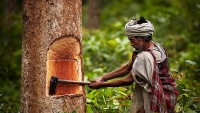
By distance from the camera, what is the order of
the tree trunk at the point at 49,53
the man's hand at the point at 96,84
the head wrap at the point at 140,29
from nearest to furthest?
1. the head wrap at the point at 140,29
2. the tree trunk at the point at 49,53
3. the man's hand at the point at 96,84

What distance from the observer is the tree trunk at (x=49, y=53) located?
169 inches

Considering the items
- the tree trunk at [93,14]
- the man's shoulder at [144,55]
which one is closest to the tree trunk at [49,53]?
the man's shoulder at [144,55]

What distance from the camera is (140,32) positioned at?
4160 mm

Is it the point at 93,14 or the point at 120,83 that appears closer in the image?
the point at 120,83

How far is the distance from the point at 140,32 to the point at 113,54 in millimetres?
5104

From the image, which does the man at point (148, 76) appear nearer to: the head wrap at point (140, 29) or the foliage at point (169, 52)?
the head wrap at point (140, 29)

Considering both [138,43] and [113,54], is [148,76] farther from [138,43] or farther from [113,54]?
[113,54]

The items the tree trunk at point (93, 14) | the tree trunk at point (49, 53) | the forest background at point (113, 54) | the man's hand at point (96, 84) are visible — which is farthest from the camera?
the tree trunk at point (93, 14)

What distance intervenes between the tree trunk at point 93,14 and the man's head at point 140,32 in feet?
35.2

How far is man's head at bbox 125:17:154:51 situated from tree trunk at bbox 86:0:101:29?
1072 cm

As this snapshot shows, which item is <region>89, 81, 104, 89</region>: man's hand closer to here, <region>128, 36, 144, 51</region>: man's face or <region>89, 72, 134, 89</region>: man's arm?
<region>89, 72, 134, 89</region>: man's arm

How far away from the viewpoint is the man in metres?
4.04

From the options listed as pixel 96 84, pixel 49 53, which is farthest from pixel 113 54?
pixel 49 53

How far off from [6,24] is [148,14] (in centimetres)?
664
